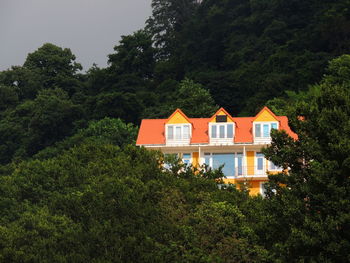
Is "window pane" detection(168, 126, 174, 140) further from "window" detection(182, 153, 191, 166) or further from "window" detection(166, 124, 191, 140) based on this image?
"window" detection(182, 153, 191, 166)

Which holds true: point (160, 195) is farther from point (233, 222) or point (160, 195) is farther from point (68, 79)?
point (68, 79)

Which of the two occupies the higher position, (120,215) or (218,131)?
(218,131)

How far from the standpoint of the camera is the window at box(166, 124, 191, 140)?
7606 centimetres

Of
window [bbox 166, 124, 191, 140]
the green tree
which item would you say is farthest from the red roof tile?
the green tree

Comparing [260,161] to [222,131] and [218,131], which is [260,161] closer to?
[222,131]

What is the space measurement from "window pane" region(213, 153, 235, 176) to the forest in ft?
23.7

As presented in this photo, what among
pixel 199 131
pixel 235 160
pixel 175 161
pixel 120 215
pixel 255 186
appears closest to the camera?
pixel 120 215

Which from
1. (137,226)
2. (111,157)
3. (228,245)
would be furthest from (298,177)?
(111,157)

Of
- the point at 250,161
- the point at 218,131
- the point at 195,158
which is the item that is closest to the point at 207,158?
the point at 195,158

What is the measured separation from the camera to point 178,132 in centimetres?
7638

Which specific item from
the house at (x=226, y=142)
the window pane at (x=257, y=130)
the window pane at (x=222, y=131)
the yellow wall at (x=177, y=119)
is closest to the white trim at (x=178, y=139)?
the house at (x=226, y=142)

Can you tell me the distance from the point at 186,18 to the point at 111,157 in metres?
74.1

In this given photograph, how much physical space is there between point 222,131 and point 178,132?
3.42 metres

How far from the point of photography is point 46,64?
137 metres
